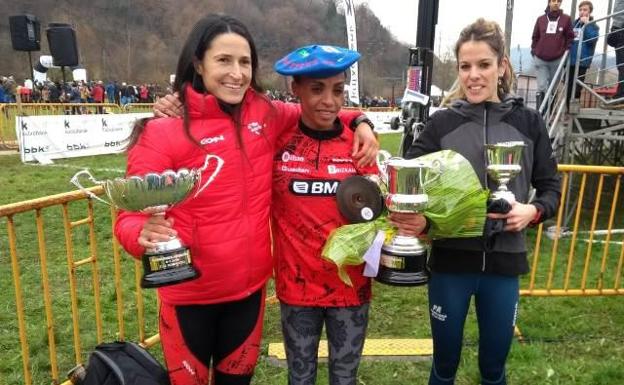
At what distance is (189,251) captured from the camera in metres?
1.82

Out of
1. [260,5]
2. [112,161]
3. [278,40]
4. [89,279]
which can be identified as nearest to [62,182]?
[112,161]

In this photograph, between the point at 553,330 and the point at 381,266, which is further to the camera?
the point at 553,330

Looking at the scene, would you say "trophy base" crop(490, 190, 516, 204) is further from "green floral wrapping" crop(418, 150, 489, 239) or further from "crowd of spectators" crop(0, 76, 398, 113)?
"crowd of spectators" crop(0, 76, 398, 113)

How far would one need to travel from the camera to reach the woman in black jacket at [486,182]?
215 centimetres

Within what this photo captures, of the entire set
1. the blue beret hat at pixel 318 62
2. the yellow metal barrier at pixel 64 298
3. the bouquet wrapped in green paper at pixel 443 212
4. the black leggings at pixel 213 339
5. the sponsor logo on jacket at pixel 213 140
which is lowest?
the yellow metal barrier at pixel 64 298

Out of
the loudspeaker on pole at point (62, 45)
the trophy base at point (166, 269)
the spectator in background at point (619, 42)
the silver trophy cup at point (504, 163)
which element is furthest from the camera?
the loudspeaker on pole at point (62, 45)

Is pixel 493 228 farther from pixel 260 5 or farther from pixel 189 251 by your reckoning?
pixel 260 5

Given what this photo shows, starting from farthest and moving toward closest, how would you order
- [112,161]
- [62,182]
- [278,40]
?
[278,40]
[112,161]
[62,182]

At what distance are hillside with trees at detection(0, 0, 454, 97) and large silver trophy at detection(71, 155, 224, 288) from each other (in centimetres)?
4952

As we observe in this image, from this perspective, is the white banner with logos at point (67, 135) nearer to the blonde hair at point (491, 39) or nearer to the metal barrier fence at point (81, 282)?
the metal barrier fence at point (81, 282)

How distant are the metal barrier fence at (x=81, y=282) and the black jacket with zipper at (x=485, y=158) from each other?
1817mm

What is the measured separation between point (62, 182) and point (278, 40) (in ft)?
229

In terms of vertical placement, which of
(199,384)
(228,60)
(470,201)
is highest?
(228,60)

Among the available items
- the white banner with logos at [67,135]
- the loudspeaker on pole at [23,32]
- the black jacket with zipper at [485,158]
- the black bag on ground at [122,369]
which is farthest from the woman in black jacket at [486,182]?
the loudspeaker on pole at [23,32]
